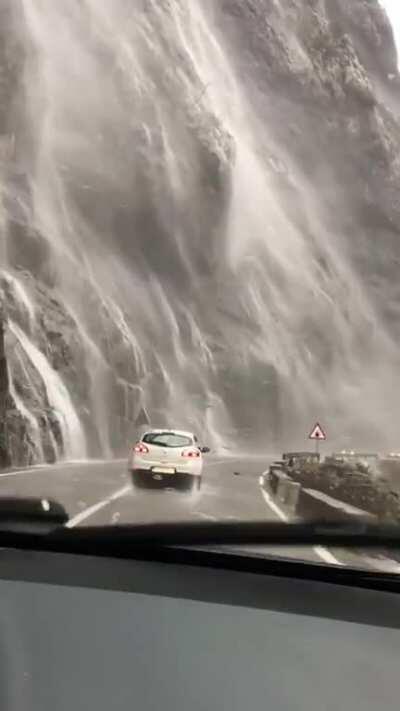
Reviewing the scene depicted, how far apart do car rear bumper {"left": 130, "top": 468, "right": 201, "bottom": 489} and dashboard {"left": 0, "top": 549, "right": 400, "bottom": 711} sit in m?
3.12

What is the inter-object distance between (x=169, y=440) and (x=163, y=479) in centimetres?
83

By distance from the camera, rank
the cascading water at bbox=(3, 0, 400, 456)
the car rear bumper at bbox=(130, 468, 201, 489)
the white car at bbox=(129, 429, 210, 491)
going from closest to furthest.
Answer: the car rear bumper at bbox=(130, 468, 201, 489), the white car at bbox=(129, 429, 210, 491), the cascading water at bbox=(3, 0, 400, 456)

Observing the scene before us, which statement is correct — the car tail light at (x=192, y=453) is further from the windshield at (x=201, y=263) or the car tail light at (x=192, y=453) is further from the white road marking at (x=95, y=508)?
the white road marking at (x=95, y=508)

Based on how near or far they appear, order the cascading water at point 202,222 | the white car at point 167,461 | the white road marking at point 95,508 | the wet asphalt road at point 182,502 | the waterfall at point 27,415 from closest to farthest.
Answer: the wet asphalt road at point 182,502 < the white road marking at point 95,508 < the white car at point 167,461 < the cascading water at point 202,222 < the waterfall at point 27,415

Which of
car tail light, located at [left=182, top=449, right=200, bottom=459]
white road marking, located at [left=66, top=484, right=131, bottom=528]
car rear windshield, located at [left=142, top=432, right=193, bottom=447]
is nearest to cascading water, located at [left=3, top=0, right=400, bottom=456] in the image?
car rear windshield, located at [left=142, top=432, right=193, bottom=447]

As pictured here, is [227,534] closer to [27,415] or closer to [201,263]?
[27,415]

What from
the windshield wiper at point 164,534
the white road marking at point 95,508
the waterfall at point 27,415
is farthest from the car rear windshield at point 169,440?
the waterfall at point 27,415

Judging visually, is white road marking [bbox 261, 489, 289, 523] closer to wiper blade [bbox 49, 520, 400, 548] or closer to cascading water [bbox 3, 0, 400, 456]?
wiper blade [bbox 49, 520, 400, 548]

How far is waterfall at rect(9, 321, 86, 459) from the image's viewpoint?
758 inches

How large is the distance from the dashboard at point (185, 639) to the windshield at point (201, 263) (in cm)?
29

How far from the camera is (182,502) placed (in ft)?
16.3

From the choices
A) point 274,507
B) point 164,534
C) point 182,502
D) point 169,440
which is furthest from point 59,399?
point 164,534

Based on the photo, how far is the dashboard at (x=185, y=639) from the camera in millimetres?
2404

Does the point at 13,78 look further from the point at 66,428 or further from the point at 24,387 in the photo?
the point at 66,428
